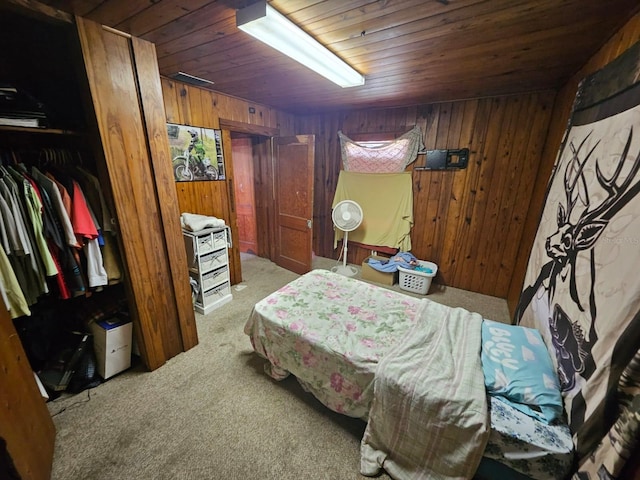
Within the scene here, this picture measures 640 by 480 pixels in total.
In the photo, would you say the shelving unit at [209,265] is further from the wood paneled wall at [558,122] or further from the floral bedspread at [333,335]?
the wood paneled wall at [558,122]

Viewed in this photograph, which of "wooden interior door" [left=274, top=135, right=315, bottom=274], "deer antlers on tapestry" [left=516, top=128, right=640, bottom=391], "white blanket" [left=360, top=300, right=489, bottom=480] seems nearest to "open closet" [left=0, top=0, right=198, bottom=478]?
"white blanket" [left=360, top=300, right=489, bottom=480]

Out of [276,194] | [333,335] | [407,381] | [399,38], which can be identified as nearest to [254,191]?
[276,194]

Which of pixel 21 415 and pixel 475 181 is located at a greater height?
pixel 475 181

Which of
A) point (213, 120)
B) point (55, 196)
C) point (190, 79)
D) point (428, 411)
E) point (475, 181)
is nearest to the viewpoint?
point (428, 411)

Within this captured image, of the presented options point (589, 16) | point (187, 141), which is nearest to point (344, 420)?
point (589, 16)

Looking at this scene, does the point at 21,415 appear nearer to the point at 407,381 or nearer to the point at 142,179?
the point at 142,179

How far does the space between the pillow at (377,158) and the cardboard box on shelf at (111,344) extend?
3.17m

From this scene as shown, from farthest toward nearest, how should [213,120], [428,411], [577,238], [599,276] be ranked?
[213,120], [577,238], [428,411], [599,276]

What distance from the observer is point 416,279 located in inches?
120

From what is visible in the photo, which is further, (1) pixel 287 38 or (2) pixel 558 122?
(2) pixel 558 122

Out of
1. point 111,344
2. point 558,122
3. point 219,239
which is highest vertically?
point 558,122

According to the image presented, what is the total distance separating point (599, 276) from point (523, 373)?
21.3 inches

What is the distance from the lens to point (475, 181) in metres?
2.91

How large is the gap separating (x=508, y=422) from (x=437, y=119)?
3.05 meters
